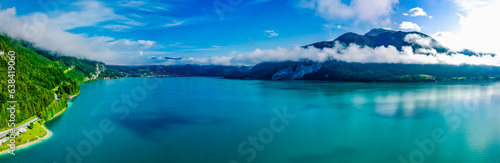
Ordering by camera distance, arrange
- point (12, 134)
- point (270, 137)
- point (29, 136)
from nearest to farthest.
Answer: point (12, 134)
point (29, 136)
point (270, 137)

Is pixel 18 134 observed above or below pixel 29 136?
above

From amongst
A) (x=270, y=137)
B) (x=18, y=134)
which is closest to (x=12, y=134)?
(x=18, y=134)

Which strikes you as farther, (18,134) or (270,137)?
(270,137)

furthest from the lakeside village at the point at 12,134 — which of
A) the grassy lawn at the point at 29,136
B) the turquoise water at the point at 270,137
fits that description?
the turquoise water at the point at 270,137

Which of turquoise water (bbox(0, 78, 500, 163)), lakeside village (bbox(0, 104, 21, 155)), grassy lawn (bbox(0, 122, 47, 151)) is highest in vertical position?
lakeside village (bbox(0, 104, 21, 155))

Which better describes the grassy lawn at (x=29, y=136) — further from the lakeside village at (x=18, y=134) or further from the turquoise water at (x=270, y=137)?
the turquoise water at (x=270, y=137)

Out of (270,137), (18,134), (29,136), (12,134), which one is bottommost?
(270,137)

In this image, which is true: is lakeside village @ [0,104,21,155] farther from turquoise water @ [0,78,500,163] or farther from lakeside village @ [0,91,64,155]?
turquoise water @ [0,78,500,163]

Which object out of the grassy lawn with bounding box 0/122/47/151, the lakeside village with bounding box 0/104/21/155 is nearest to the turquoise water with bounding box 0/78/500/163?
the lakeside village with bounding box 0/104/21/155

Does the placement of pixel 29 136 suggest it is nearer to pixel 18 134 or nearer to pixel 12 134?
pixel 18 134
